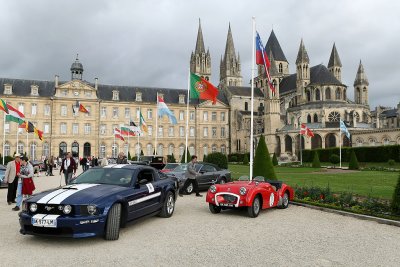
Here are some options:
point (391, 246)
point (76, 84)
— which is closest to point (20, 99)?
point (76, 84)

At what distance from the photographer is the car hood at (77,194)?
19.5 ft

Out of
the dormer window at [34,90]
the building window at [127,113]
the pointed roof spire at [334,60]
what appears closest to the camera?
the dormer window at [34,90]

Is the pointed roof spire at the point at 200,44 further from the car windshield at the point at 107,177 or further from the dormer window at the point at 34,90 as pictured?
the car windshield at the point at 107,177

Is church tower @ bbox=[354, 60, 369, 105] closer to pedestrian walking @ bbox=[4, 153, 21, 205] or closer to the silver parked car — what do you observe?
the silver parked car

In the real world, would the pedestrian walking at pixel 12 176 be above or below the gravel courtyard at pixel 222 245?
above

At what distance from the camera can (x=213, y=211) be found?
9219mm

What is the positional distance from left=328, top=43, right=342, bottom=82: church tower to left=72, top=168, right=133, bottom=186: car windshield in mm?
68280

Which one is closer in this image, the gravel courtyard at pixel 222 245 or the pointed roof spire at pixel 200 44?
the gravel courtyard at pixel 222 245

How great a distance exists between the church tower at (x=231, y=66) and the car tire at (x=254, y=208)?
233 ft

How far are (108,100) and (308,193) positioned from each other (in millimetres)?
52070

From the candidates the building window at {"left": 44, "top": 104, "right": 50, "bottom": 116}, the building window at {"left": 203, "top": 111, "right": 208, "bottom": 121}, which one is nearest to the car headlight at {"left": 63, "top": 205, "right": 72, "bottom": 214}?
the building window at {"left": 44, "top": 104, "right": 50, "bottom": 116}

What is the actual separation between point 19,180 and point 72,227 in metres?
5.52

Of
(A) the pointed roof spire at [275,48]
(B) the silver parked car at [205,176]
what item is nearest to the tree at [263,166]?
(B) the silver parked car at [205,176]

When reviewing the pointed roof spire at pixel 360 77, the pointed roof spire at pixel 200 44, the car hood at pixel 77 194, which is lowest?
the car hood at pixel 77 194
